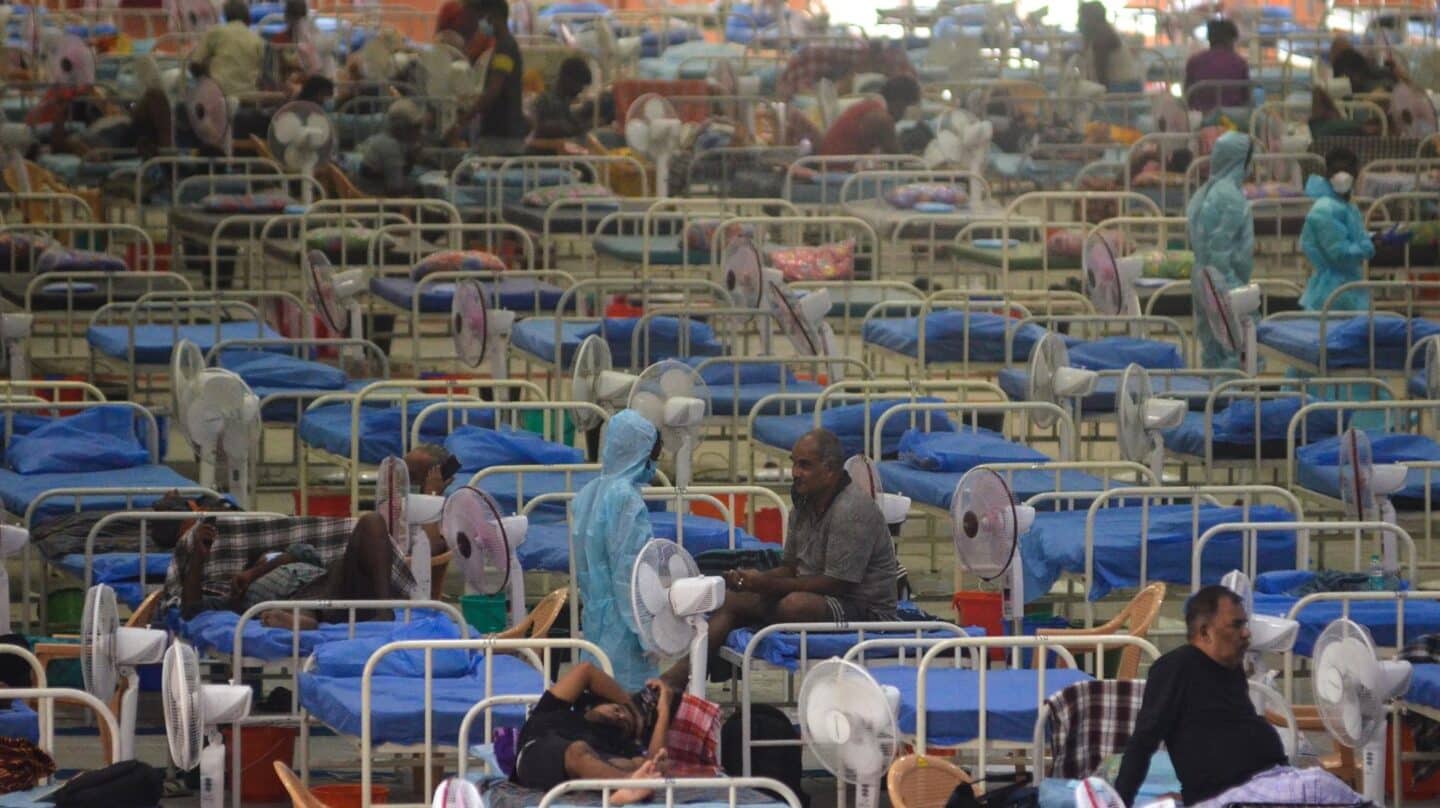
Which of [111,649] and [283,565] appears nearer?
[111,649]

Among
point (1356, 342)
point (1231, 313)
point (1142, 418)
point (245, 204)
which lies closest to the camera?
point (1142, 418)

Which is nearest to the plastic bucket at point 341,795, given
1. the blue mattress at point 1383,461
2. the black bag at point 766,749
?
the black bag at point 766,749

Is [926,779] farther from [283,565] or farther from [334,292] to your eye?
[334,292]

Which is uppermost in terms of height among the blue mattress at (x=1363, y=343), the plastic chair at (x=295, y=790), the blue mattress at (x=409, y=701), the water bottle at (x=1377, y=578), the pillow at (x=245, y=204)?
the pillow at (x=245, y=204)

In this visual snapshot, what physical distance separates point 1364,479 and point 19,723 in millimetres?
4450

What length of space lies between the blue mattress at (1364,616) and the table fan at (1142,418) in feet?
6.20

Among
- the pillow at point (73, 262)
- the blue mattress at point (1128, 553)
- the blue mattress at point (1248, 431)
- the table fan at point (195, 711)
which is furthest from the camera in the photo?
the pillow at point (73, 262)

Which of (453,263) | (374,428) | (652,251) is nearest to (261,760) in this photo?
(374,428)

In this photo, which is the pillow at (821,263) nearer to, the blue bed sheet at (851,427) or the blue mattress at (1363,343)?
the blue mattress at (1363,343)

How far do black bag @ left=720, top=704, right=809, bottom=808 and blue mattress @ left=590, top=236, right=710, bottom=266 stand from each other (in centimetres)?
783

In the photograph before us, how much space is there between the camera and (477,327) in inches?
528

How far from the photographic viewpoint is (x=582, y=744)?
812cm

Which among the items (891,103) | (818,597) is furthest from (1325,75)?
(818,597)

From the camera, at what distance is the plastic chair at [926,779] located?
26.5ft
